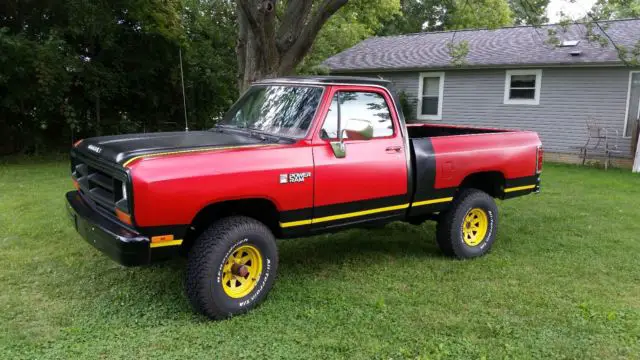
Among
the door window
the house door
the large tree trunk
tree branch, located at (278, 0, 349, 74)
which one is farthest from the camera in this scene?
the house door

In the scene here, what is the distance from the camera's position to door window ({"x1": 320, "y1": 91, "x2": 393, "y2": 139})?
4.54m

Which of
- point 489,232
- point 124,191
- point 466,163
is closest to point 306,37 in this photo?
point 466,163

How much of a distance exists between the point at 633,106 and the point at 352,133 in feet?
40.2

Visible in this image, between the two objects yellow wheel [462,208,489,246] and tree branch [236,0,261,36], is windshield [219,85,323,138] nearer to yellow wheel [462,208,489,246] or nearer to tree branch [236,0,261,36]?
yellow wheel [462,208,489,246]

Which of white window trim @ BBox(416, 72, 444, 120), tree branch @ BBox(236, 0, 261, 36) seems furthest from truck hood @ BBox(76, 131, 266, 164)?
white window trim @ BBox(416, 72, 444, 120)

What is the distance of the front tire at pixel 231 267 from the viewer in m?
3.88

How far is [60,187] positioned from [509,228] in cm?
793

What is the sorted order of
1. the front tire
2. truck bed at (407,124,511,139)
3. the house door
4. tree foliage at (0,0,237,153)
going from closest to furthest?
the front tire → truck bed at (407,124,511,139) → tree foliage at (0,0,237,153) → the house door

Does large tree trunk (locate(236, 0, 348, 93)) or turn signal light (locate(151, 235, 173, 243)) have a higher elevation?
large tree trunk (locate(236, 0, 348, 93))

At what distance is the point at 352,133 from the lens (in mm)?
4531

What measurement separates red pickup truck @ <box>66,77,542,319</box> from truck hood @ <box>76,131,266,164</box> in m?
0.01

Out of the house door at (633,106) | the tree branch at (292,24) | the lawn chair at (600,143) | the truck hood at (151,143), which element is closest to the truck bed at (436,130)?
the tree branch at (292,24)

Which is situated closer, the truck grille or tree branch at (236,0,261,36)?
the truck grille

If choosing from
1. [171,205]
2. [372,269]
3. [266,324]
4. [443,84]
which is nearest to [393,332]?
[266,324]
